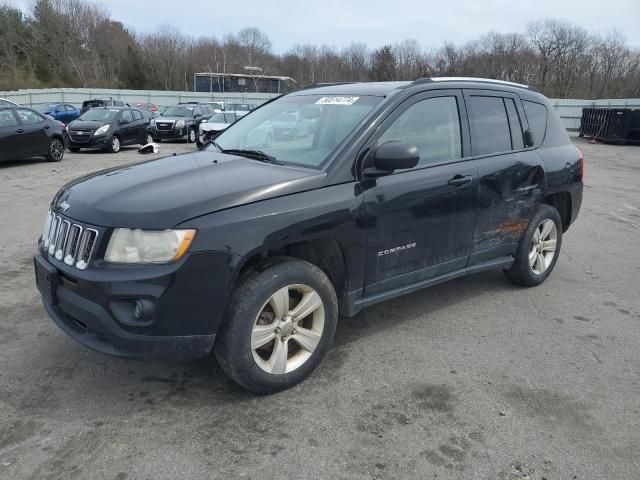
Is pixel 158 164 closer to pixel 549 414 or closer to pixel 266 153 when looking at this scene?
pixel 266 153

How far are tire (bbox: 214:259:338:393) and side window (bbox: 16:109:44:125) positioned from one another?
41.6 ft

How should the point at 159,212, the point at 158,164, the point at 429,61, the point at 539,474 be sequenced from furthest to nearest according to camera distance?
the point at 429,61 → the point at 158,164 → the point at 159,212 → the point at 539,474

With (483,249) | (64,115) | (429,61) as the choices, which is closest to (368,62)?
(429,61)

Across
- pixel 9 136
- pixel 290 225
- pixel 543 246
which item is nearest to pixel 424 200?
pixel 290 225

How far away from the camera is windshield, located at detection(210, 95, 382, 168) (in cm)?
341

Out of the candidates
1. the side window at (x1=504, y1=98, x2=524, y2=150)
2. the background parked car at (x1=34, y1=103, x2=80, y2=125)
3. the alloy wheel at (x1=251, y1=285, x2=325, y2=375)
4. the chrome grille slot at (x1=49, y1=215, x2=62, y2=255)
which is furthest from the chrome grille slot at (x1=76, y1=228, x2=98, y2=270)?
the background parked car at (x1=34, y1=103, x2=80, y2=125)

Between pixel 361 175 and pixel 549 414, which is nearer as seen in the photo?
pixel 549 414

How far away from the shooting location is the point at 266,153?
11.9ft

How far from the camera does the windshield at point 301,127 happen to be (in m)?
3.41

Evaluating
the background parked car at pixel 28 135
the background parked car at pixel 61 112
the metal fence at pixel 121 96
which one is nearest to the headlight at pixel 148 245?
the background parked car at pixel 28 135

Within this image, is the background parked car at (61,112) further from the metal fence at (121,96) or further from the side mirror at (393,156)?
the side mirror at (393,156)

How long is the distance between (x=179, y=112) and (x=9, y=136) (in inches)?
422

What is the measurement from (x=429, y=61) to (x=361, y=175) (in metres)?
73.7

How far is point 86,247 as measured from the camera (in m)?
2.68
